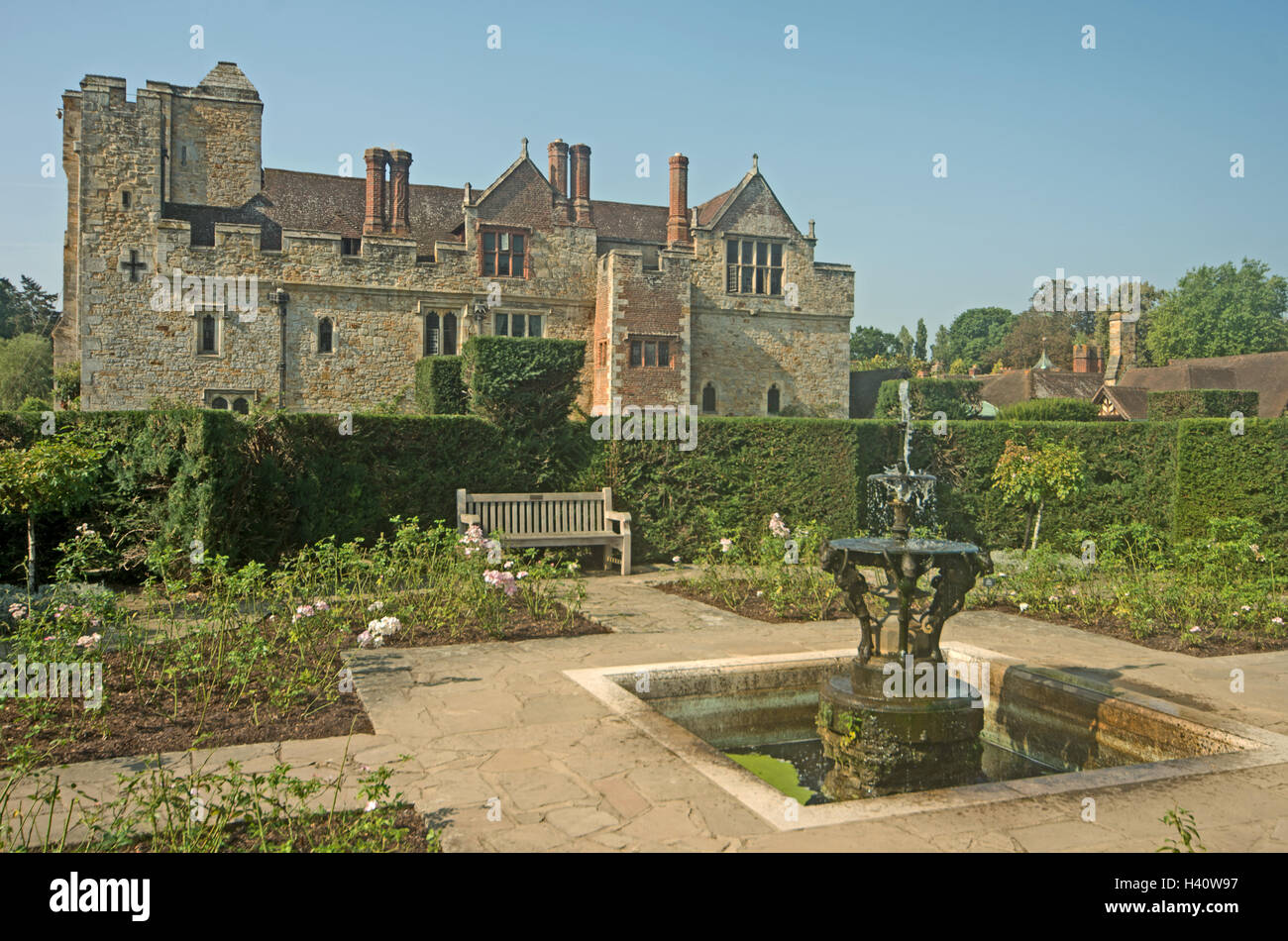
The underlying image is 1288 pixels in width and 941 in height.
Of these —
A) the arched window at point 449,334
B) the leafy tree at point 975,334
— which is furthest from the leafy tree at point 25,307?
the leafy tree at point 975,334

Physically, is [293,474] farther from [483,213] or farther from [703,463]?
[483,213]

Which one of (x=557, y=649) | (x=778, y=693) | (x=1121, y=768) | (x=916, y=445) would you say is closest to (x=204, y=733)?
(x=557, y=649)

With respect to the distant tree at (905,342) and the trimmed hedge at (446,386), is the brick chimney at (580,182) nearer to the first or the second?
the trimmed hedge at (446,386)

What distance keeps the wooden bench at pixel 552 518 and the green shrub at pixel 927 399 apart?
19.6 metres

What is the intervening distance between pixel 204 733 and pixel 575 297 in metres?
24.5

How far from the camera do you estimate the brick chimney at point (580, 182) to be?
29.1 m

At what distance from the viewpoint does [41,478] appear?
7.49m

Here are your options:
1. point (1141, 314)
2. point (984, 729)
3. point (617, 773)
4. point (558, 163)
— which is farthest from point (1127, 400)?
point (1141, 314)

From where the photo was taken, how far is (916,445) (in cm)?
1487

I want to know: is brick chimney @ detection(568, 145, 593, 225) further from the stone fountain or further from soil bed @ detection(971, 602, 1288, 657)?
the stone fountain

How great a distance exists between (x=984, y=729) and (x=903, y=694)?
1167 millimetres

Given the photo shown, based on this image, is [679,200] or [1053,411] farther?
[679,200]

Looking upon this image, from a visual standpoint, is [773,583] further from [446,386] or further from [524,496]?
[446,386]

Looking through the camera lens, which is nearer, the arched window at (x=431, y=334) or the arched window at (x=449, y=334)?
the arched window at (x=431, y=334)
